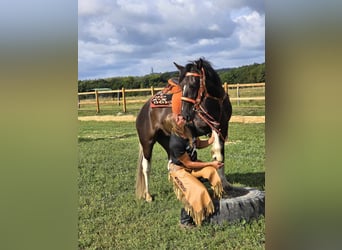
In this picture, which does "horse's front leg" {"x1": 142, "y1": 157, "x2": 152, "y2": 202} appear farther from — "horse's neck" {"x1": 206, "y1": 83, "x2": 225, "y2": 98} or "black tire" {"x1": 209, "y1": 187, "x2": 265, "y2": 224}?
"horse's neck" {"x1": 206, "y1": 83, "x2": 225, "y2": 98}

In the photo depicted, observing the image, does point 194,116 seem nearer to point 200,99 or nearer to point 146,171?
point 200,99

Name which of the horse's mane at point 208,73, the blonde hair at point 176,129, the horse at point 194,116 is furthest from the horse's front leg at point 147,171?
the horse's mane at point 208,73

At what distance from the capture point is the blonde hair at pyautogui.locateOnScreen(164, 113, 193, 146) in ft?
10.4

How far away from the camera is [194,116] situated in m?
3.13

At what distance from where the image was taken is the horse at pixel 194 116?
3.08m

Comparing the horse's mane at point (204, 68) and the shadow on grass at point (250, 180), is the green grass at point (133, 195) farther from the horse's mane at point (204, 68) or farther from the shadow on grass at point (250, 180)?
the horse's mane at point (204, 68)

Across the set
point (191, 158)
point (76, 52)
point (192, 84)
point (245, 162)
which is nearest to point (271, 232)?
point (245, 162)

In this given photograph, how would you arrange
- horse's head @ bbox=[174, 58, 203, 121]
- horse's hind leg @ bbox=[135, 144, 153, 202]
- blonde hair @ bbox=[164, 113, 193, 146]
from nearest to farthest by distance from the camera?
horse's head @ bbox=[174, 58, 203, 121] < blonde hair @ bbox=[164, 113, 193, 146] < horse's hind leg @ bbox=[135, 144, 153, 202]

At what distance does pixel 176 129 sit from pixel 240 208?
0.72 meters

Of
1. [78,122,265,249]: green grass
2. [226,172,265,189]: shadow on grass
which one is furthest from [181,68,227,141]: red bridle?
[226,172,265,189]: shadow on grass

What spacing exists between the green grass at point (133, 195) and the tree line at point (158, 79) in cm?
30

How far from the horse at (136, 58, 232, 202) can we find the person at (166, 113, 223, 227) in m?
0.05

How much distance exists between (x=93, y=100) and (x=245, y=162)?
1300 millimetres
